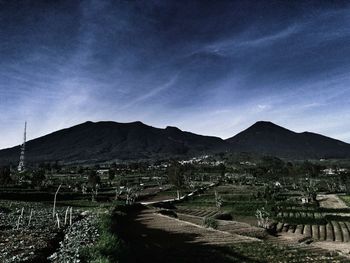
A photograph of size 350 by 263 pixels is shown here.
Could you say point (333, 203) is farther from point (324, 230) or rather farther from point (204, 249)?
point (204, 249)

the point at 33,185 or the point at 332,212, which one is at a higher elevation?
the point at 33,185

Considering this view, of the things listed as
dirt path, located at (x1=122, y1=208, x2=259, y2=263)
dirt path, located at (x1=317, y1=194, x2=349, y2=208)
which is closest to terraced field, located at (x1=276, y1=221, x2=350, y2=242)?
dirt path, located at (x1=317, y1=194, x2=349, y2=208)

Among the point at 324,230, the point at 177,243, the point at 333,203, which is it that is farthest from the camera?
the point at 333,203

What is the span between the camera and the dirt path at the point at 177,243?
3534 centimetres

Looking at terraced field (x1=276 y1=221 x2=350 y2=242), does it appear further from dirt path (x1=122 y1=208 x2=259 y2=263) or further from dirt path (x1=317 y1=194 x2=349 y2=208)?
dirt path (x1=122 y1=208 x2=259 y2=263)

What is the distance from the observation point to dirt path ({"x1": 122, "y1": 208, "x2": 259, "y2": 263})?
116 feet

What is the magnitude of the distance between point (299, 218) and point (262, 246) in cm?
6994

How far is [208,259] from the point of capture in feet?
116

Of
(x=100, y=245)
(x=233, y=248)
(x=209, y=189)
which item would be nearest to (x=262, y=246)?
(x=233, y=248)

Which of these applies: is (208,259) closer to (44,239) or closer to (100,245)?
(100,245)

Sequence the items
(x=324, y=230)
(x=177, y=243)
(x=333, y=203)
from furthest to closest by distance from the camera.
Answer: (x=333, y=203)
(x=324, y=230)
(x=177, y=243)

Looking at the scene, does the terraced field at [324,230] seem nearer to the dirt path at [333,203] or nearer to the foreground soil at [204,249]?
the dirt path at [333,203]

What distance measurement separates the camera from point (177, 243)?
4484cm

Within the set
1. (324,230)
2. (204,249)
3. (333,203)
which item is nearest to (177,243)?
(204,249)
